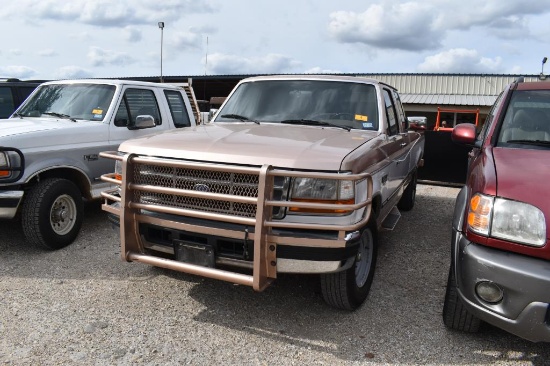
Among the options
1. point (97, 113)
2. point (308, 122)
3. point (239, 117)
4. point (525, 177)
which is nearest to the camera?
point (525, 177)

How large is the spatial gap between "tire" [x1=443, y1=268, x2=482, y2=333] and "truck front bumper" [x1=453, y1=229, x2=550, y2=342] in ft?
1.40

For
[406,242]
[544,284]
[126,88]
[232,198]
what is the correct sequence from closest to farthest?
[544,284] < [232,198] < [406,242] < [126,88]

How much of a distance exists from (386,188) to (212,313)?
199 centimetres

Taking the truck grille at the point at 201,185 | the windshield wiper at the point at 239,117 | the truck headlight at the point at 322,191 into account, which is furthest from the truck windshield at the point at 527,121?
the windshield wiper at the point at 239,117

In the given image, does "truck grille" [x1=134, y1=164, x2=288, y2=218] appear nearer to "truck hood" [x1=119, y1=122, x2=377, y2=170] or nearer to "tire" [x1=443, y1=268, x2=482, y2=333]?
"truck hood" [x1=119, y1=122, x2=377, y2=170]

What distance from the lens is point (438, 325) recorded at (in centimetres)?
345

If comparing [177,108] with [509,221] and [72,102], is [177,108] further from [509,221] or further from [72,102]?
[509,221]

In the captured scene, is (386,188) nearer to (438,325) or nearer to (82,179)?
(438,325)

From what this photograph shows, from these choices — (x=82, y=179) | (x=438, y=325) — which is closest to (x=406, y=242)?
(x=438, y=325)

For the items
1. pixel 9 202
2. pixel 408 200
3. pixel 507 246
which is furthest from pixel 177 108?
pixel 507 246

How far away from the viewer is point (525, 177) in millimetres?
2715

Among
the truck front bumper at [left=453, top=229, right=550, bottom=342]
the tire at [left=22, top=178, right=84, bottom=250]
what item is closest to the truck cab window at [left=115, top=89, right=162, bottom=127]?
the tire at [left=22, top=178, right=84, bottom=250]

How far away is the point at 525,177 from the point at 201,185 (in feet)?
6.91

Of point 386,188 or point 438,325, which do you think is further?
point 386,188
